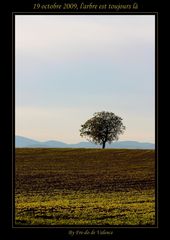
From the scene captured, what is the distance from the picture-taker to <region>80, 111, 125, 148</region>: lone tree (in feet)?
239

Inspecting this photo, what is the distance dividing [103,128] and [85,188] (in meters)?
47.8

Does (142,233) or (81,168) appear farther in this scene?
(81,168)

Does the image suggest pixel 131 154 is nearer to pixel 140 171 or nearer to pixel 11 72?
pixel 140 171

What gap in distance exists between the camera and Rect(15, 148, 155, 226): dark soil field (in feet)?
53.9

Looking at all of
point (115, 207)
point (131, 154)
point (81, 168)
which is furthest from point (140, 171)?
point (115, 207)

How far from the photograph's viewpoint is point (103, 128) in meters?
75.4

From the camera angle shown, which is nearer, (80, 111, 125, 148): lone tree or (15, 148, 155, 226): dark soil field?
(15, 148, 155, 226): dark soil field

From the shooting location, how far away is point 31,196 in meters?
23.0

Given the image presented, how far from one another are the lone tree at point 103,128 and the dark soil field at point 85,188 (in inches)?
755

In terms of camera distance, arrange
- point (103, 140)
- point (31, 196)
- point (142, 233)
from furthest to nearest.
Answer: point (103, 140) → point (31, 196) → point (142, 233)

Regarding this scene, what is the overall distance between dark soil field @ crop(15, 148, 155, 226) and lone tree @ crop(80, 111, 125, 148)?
62.9ft

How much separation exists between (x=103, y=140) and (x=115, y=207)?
5584 centimetres

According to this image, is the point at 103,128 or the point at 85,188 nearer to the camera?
the point at 85,188

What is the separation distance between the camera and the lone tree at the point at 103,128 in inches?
2864
